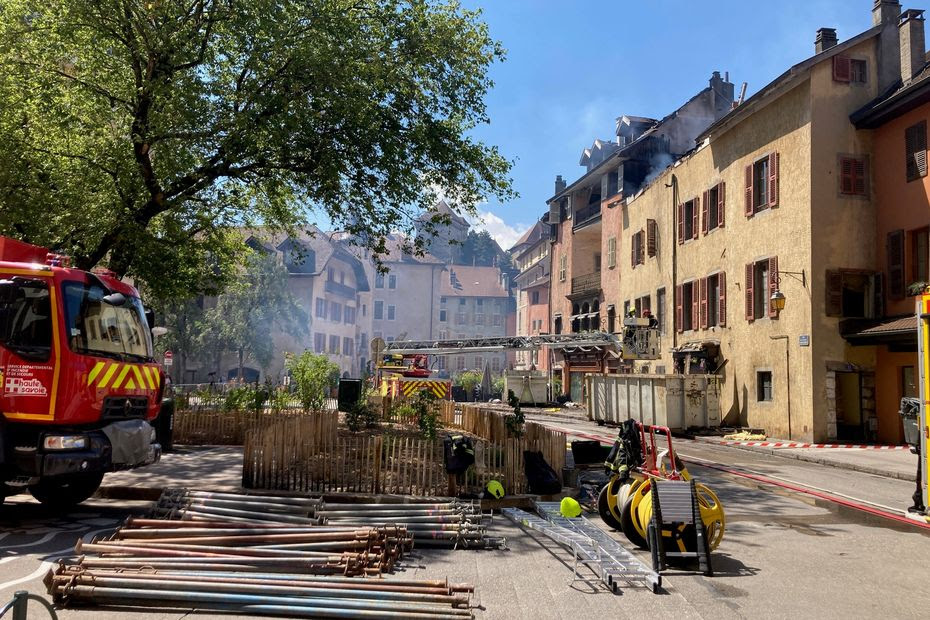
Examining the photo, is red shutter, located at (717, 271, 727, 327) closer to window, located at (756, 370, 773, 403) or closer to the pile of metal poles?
window, located at (756, 370, 773, 403)

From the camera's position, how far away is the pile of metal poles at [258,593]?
5344mm

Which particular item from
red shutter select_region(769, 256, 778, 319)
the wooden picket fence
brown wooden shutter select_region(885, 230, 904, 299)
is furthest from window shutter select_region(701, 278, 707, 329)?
the wooden picket fence

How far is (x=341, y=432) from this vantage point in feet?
56.0

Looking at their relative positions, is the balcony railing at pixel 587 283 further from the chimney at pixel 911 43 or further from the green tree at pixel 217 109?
the green tree at pixel 217 109

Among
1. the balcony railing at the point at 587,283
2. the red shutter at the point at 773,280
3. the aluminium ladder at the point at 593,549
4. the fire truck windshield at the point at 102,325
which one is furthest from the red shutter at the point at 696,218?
the fire truck windshield at the point at 102,325

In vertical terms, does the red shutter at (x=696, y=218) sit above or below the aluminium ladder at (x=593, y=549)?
above

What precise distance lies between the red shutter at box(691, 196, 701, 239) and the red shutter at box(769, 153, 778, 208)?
5.31 meters

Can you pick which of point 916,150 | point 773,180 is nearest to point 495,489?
point 916,150

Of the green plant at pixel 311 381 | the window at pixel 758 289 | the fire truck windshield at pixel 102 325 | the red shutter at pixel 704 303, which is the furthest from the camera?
the red shutter at pixel 704 303

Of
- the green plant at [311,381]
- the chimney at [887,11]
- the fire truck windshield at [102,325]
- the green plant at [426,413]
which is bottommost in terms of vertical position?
the green plant at [426,413]

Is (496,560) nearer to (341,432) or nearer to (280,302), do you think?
(341,432)

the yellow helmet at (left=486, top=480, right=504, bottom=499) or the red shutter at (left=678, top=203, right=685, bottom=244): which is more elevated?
the red shutter at (left=678, top=203, right=685, bottom=244)

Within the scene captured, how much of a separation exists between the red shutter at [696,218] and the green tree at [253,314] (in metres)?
27.1

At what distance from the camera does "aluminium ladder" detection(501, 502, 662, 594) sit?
6.50m
